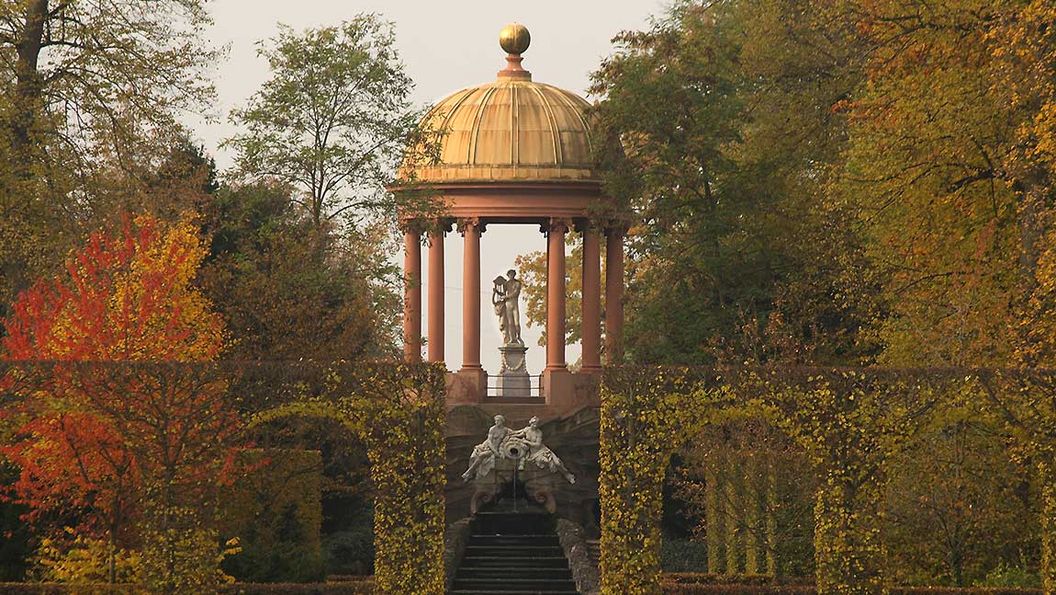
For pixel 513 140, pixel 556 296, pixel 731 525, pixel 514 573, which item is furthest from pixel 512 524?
pixel 513 140

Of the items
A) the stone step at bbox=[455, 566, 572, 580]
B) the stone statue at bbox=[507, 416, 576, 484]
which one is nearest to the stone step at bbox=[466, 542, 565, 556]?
the stone step at bbox=[455, 566, 572, 580]

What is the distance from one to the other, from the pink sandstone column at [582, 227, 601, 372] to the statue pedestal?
6.13 feet

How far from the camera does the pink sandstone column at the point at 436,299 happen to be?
5853 cm

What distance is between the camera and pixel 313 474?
43.0 m

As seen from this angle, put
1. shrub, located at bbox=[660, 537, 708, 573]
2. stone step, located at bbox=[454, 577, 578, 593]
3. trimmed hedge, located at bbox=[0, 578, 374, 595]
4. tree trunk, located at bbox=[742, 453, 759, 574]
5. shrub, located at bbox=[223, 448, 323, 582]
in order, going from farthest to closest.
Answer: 1. shrub, located at bbox=[660, 537, 708, 573]
2. tree trunk, located at bbox=[742, 453, 759, 574]
3. stone step, located at bbox=[454, 577, 578, 593]
4. shrub, located at bbox=[223, 448, 323, 582]
5. trimmed hedge, located at bbox=[0, 578, 374, 595]

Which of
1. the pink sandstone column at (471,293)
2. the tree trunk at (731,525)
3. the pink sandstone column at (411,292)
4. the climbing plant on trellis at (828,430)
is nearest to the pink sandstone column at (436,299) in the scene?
the pink sandstone column at (411,292)

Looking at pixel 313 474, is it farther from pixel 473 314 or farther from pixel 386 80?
pixel 473 314

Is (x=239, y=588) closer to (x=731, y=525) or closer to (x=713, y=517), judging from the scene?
(x=731, y=525)

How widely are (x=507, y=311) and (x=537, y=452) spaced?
1057 centimetres

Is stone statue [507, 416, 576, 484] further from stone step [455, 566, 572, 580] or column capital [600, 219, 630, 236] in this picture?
stone step [455, 566, 572, 580]

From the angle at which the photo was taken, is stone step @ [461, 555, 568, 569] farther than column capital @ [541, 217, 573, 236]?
No

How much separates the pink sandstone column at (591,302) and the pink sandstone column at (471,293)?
3.12m

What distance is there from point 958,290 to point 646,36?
16223 millimetres

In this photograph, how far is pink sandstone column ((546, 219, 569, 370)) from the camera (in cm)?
5859
